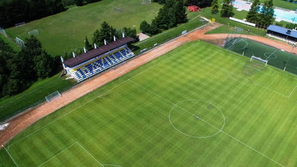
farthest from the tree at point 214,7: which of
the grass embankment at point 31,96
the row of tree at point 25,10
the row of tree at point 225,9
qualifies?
the grass embankment at point 31,96

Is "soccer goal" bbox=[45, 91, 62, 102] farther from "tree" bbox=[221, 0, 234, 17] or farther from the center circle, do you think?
"tree" bbox=[221, 0, 234, 17]

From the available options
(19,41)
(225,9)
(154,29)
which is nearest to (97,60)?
(154,29)

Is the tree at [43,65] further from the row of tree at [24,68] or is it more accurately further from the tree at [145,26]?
the tree at [145,26]

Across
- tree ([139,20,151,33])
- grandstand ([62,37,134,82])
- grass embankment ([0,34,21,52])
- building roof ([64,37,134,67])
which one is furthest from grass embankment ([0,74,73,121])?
tree ([139,20,151,33])

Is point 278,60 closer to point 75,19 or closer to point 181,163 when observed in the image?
point 181,163

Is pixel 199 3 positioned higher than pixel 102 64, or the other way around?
pixel 199 3

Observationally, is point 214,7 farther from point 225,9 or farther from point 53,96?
point 53,96
